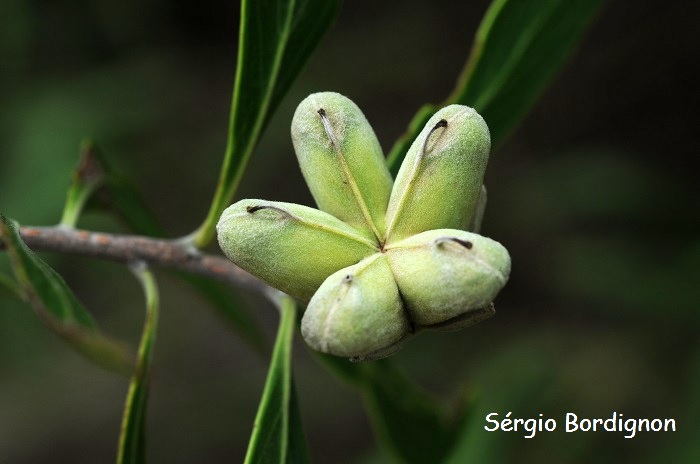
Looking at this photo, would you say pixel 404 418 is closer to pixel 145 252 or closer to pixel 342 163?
pixel 145 252

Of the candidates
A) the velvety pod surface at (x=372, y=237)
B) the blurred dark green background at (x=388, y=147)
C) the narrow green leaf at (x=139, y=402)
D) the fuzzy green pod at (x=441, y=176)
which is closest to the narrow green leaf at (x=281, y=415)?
the narrow green leaf at (x=139, y=402)

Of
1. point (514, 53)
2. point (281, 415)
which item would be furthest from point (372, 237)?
point (514, 53)

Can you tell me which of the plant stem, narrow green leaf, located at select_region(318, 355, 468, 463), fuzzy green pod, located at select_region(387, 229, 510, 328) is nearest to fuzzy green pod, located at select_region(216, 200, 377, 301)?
fuzzy green pod, located at select_region(387, 229, 510, 328)

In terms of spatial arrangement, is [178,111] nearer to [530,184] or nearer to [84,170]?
[530,184]

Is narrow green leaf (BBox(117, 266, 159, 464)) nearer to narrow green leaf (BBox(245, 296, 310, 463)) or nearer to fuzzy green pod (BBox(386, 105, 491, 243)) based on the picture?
narrow green leaf (BBox(245, 296, 310, 463))

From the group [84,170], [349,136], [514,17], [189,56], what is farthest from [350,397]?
[349,136]

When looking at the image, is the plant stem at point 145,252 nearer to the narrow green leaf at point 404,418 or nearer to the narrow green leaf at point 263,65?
the narrow green leaf at point 263,65
